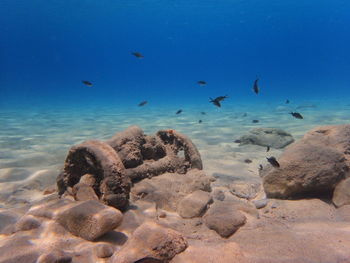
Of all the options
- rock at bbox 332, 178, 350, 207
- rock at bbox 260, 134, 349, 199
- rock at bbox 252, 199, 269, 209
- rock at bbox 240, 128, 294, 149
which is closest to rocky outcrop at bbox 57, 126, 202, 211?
rock at bbox 252, 199, 269, 209

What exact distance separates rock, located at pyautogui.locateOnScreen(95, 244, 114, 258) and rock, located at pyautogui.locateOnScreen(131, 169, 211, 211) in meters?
1.38

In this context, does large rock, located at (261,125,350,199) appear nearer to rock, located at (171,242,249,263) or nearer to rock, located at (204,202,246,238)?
rock, located at (204,202,246,238)

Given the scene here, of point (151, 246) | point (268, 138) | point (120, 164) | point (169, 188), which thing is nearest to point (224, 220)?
point (151, 246)

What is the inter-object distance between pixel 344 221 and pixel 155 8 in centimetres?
7233

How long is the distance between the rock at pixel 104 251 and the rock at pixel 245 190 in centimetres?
260

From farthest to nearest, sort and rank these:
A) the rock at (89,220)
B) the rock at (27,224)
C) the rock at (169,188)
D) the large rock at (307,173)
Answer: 1. the rock at (169,188)
2. the large rock at (307,173)
3. the rock at (27,224)
4. the rock at (89,220)

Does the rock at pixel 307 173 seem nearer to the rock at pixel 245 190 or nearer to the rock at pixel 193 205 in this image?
the rock at pixel 245 190

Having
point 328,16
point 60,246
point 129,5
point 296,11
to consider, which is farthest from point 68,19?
point 328,16

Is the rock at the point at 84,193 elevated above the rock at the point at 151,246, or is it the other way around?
the rock at the point at 84,193

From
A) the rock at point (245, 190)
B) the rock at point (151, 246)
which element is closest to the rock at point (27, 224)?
the rock at point (151, 246)

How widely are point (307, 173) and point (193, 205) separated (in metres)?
1.80

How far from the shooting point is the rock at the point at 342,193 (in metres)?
3.31

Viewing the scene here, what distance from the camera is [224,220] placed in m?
2.97

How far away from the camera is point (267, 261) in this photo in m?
2.16
